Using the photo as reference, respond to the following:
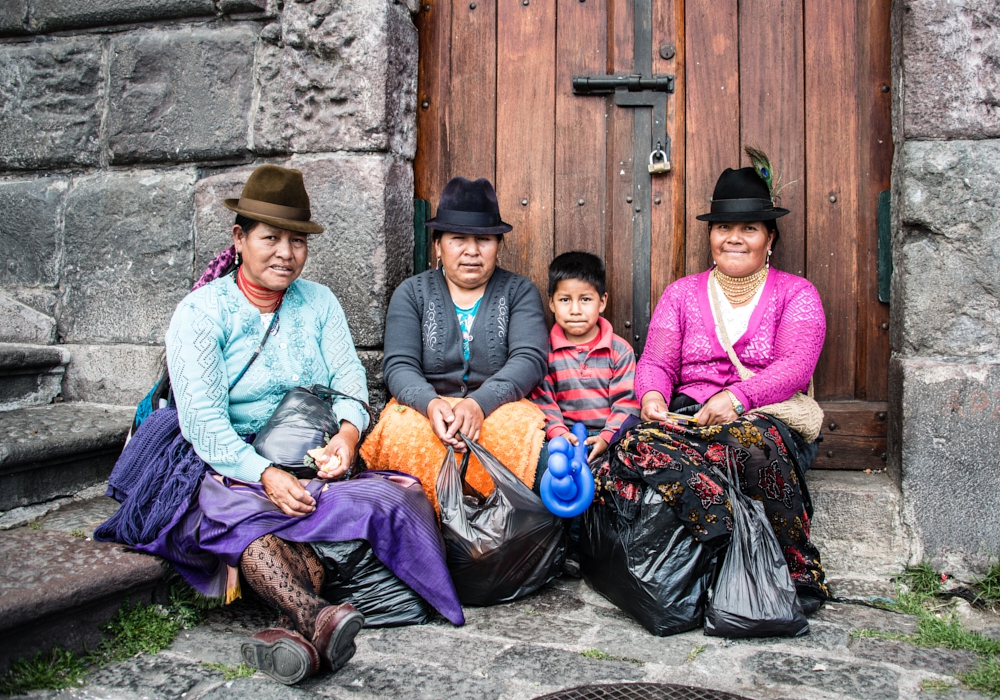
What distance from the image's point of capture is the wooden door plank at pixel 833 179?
10.2ft

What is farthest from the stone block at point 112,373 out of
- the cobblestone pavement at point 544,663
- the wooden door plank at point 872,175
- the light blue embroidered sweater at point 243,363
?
the wooden door plank at point 872,175

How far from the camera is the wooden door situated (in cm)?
309

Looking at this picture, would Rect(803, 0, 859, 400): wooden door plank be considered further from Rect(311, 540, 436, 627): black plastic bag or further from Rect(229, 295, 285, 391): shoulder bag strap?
Rect(229, 295, 285, 391): shoulder bag strap

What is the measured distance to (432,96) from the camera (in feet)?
11.2

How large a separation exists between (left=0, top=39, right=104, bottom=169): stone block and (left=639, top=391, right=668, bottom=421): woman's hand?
2.65m

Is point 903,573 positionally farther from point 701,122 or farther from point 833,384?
point 701,122

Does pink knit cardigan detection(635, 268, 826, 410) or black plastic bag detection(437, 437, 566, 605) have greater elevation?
pink knit cardigan detection(635, 268, 826, 410)

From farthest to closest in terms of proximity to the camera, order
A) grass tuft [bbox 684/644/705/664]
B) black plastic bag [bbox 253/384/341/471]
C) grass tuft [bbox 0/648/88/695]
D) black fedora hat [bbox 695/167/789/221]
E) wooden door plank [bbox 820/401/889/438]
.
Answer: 1. wooden door plank [bbox 820/401/889/438]
2. black fedora hat [bbox 695/167/789/221]
3. black plastic bag [bbox 253/384/341/471]
4. grass tuft [bbox 684/644/705/664]
5. grass tuft [bbox 0/648/88/695]

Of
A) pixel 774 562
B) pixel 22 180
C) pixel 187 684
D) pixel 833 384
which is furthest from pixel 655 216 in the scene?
pixel 22 180

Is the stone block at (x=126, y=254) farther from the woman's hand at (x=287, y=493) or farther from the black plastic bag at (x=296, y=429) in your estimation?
the woman's hand at (x=287, y=493)

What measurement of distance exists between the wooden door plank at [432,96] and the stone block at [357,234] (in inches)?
10.0

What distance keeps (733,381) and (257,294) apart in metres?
1.78

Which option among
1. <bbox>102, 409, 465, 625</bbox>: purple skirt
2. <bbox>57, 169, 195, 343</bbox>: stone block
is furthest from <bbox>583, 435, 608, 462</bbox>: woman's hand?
<bbox>57, 169, 195, 343</bbox>: stone block

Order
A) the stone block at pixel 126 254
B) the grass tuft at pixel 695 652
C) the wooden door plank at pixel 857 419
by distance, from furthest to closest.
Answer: the stone block at pixel 126 254, the wooden door plank at pixel 857 419, the grass tuft at pixel 695 652
